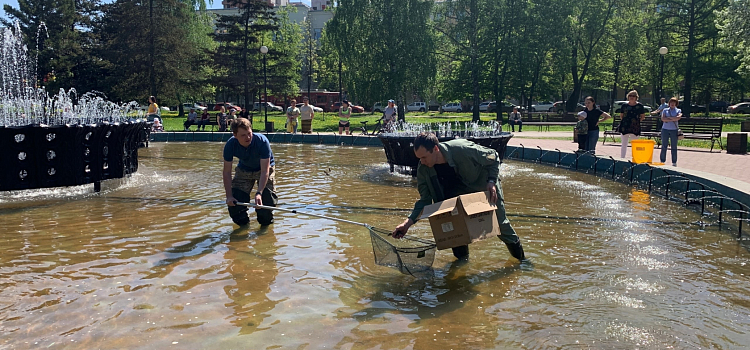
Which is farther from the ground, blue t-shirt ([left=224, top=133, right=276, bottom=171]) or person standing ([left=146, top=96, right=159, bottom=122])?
person standing ([left=146, top=96, right=159, bottom=122])

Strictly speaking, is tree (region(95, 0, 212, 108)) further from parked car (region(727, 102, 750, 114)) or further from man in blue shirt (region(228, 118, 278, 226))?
parked car (region(727, 102, 750, 114))

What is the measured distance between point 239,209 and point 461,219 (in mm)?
3618

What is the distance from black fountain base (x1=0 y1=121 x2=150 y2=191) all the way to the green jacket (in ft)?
23.8

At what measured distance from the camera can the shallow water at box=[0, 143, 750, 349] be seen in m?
4.77

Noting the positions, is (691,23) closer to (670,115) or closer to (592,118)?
(670,115)

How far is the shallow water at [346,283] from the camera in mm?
4766

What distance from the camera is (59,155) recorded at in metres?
10.6

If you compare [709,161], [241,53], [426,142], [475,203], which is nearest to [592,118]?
[709,161]

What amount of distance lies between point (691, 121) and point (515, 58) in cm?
1947

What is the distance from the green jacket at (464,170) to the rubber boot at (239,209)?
2.82 metres

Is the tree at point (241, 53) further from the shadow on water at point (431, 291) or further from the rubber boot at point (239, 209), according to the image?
the shadow on water at point (431, 291)

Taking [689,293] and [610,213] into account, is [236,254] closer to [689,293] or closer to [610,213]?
[689,293]

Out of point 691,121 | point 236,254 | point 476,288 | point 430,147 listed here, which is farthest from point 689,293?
point 691,121

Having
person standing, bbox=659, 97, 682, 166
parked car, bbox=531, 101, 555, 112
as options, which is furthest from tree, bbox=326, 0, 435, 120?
parked car, bbox=531, 101, 555, 112
